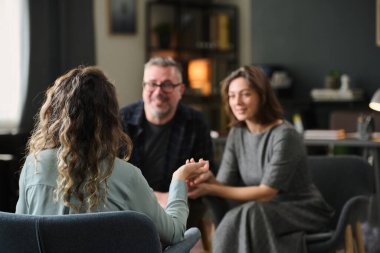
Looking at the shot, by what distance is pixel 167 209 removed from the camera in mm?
2012

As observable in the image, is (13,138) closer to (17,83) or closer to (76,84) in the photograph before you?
(17,83)

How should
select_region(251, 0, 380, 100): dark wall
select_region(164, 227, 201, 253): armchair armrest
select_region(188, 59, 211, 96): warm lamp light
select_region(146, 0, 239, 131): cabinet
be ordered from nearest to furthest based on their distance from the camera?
select_region(164, 227, 201, 253): armchair armrest → select_region(251, 0, 380, 100): dark wall → select_region(146, 0, 239, 131): cabinet → select_region(188, 59, 211, 96): warm lamp light

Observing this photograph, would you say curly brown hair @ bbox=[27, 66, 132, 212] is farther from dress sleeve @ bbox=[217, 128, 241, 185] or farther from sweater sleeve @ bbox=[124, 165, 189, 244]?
dress sleeve @ bbox=[217, 128, 241, 185]

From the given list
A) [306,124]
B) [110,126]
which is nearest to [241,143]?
Answer: [110,126]

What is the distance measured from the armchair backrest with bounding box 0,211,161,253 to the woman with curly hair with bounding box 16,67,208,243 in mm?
164

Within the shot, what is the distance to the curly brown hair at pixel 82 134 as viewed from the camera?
1775mm

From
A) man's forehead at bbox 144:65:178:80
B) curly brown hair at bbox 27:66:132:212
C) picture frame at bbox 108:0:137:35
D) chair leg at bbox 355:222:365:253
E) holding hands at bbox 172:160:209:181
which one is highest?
picture frame at bbox 108:0:137:35

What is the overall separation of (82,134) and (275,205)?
49.8 inches

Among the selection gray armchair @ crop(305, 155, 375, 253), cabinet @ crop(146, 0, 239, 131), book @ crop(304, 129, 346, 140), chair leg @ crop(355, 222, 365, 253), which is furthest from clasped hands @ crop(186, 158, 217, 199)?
cabinet @ crop(146, 0, 239, 131)

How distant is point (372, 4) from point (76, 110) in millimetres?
5375

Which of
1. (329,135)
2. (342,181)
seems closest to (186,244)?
(342,181)

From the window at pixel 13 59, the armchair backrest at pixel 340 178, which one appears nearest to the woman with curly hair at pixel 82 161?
the armchair backrest at pixel 340 178

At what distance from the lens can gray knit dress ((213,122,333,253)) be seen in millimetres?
2758

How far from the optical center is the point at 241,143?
10.00 feet
